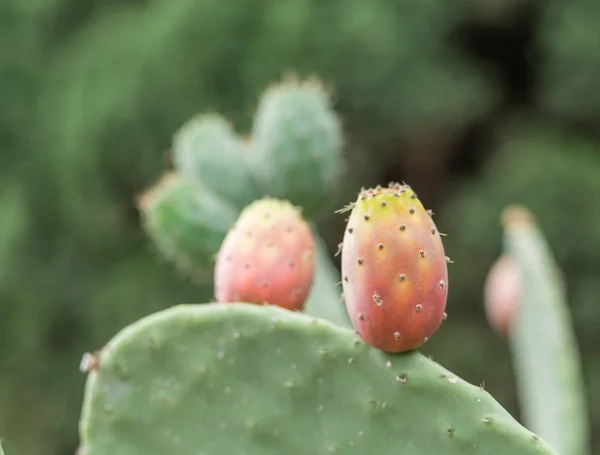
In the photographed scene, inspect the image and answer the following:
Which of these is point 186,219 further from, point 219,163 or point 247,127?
point 247,127

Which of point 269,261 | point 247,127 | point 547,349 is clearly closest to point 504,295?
point 547,349

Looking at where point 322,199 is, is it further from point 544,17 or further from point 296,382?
point 544,17

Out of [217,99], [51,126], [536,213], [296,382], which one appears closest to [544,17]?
[536,213]

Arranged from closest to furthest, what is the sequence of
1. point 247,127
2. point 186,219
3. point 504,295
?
point 186,219 → point 504,295 → point 247,127

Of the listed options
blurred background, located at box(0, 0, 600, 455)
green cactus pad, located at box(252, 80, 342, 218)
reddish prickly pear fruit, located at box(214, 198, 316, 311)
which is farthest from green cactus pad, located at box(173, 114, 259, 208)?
blurred background, located at box(0, 0, 600, 455)

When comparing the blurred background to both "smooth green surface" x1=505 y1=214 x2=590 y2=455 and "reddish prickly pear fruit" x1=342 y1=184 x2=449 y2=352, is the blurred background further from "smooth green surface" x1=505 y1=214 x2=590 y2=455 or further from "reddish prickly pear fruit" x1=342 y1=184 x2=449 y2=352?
"reddish prickly pear fruit" x1=342 y1=184 x2=449 y2=352

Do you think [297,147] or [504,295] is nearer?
[297,147]

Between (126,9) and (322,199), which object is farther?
(126,9)

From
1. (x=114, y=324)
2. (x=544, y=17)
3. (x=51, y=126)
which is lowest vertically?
(x=114, y=324)
